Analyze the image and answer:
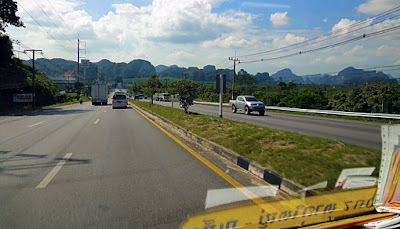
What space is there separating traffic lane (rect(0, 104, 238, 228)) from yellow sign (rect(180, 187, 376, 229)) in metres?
0.43

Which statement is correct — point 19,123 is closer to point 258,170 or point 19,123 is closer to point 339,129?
point 258,170

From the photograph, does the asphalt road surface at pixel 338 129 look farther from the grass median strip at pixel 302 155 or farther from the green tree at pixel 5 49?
the green tree at pixel 5 49

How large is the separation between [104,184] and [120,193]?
62cm

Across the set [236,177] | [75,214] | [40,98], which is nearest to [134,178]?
[75,214]

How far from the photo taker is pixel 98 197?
14.0 ft

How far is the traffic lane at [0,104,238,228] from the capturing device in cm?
350

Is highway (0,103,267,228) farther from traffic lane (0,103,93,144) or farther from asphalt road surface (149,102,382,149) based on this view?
asphalt road surface (149,102,382,149)

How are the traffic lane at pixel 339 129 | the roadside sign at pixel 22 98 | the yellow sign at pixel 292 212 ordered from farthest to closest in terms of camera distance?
the roadside sign at pixel 22 98 → the traffic lane at pixel 339 129 → the yellow sign at pixel 292 212

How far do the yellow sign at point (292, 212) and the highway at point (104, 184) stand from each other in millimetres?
437

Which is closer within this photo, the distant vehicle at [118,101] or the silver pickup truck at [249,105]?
the silver pickup truck at [249,105]

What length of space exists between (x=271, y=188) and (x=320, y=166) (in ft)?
3.80

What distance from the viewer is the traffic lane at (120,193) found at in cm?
350

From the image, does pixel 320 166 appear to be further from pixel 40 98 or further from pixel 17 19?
pixel 40 98

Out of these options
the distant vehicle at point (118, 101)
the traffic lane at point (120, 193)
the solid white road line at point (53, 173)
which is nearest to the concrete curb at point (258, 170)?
the traffic lane at point (120, 193)
